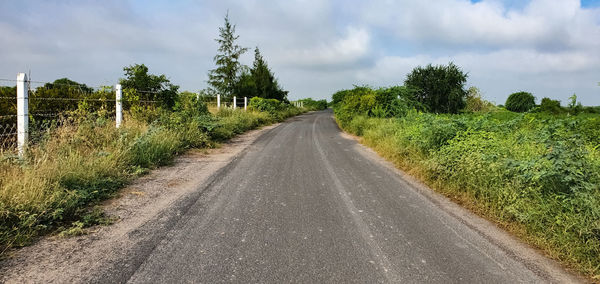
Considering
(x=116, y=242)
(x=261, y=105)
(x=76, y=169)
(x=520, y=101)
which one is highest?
(x=520, y=101)

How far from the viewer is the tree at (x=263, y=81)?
37141 millimetres

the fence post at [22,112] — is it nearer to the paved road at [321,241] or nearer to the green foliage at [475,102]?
the paved road at [321,241]

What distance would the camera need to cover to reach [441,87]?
726 inches

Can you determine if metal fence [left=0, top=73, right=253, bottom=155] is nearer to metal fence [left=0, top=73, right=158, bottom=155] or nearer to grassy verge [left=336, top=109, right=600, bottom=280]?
metal fence [left=0, top=73, right=158, bottom=155]

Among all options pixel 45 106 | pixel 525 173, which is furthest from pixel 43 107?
pixel 525 173

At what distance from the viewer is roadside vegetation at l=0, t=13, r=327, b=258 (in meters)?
3.87

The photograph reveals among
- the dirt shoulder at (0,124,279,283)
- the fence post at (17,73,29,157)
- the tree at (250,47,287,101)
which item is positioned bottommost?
the dirt shoulder at (0,124,279,283)

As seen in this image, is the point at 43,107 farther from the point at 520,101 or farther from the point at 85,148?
the point at 520,101

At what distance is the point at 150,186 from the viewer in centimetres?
584

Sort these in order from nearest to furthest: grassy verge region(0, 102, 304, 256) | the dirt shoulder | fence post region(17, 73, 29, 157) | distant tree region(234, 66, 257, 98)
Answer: the dirt shoulder < grassy verge region(0, 102, 304, 256) < fence post region(17, 73, 29, 157) < distant tree region(234, 66, 257, 98)

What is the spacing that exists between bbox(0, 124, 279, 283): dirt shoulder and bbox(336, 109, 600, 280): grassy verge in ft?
13.9

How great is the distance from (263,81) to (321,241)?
115 ft

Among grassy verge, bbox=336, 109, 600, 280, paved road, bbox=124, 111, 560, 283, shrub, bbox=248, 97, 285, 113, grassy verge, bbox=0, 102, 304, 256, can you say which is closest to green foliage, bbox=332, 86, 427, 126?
grassy verge, bbox=336, 109, 600, 280

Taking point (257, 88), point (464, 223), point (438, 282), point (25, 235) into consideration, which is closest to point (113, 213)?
point (25, 235)
